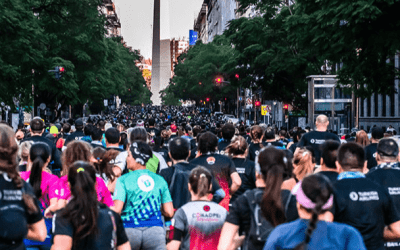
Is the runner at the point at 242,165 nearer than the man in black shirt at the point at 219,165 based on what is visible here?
No

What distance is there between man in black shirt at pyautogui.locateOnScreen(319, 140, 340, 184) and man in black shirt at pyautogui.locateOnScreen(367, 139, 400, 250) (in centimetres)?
40

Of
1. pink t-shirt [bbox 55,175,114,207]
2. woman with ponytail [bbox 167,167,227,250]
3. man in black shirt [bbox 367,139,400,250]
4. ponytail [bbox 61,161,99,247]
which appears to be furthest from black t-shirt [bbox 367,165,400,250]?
ponytail [bbox 61,161,99,247]

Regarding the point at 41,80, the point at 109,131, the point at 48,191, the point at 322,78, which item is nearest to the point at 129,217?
the point at 48,191

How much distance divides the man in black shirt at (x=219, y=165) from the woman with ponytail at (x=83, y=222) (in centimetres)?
347

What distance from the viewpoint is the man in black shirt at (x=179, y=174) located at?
701 cm

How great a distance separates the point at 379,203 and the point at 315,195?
171cm

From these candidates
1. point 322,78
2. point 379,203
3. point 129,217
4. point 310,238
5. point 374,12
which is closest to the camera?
point 310,238

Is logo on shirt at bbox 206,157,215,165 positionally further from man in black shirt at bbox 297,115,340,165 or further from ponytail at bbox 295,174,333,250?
ponytail at bbox 295,174,333,250

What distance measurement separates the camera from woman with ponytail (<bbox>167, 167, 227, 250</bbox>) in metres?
5.50

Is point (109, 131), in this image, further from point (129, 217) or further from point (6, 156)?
point (6, 156)

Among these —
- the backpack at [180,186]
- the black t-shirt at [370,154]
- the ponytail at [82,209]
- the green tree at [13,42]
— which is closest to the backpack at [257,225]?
the ponytail at [82,209]

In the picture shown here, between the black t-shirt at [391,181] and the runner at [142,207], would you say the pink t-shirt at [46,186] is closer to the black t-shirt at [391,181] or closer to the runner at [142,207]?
the runner at [142,207]

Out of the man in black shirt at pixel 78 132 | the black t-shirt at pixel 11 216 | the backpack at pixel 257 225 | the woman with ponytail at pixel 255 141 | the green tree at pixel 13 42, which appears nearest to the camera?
the black t-shirt at pixel 11 216

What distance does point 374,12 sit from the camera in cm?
1620
